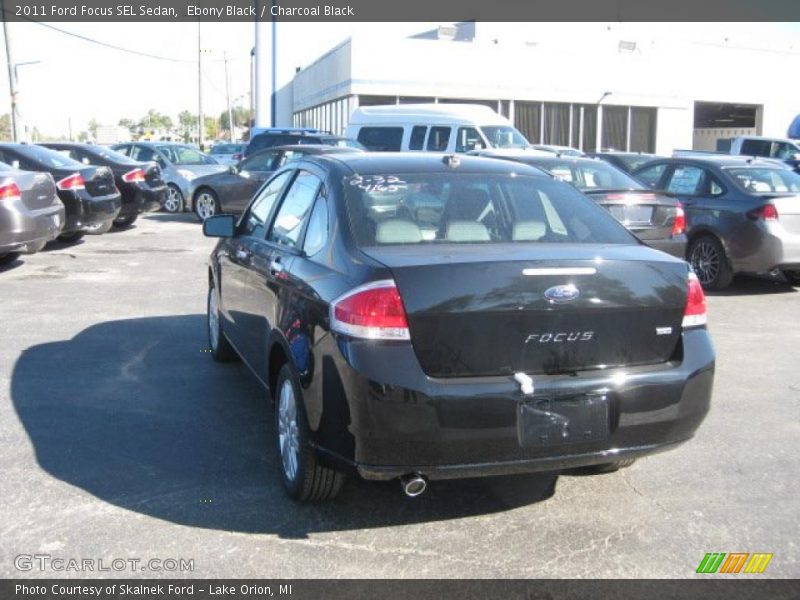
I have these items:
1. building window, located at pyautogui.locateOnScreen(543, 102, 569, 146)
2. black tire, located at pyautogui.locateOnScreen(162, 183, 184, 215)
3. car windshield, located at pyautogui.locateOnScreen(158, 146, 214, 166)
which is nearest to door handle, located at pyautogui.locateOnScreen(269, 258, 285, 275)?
black tire, located at pyautogui.locateOnScreen(162, 183, 184, 215)

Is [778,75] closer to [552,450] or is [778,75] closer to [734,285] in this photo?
[734,285]

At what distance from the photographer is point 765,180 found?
412 inches

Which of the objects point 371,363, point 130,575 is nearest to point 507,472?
point 371,363

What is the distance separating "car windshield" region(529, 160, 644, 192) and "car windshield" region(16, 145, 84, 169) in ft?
23.4

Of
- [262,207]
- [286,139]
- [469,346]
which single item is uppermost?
[286,139]

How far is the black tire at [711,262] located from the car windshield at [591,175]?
122 cm

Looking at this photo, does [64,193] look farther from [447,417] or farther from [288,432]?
[447,417]

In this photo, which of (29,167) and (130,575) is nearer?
(130,575)

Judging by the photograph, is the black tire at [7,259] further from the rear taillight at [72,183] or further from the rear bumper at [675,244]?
the rear bumper at [675,244]

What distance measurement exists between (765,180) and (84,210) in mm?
9285

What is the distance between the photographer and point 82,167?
13.0 metres

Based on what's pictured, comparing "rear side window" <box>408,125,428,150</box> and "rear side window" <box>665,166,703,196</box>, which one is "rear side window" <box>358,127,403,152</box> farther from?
"rear side window" <box>665,166,703,196</box>

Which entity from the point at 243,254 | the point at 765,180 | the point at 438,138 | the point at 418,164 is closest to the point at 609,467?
the point at 418,164

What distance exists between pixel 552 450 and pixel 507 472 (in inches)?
8.0
